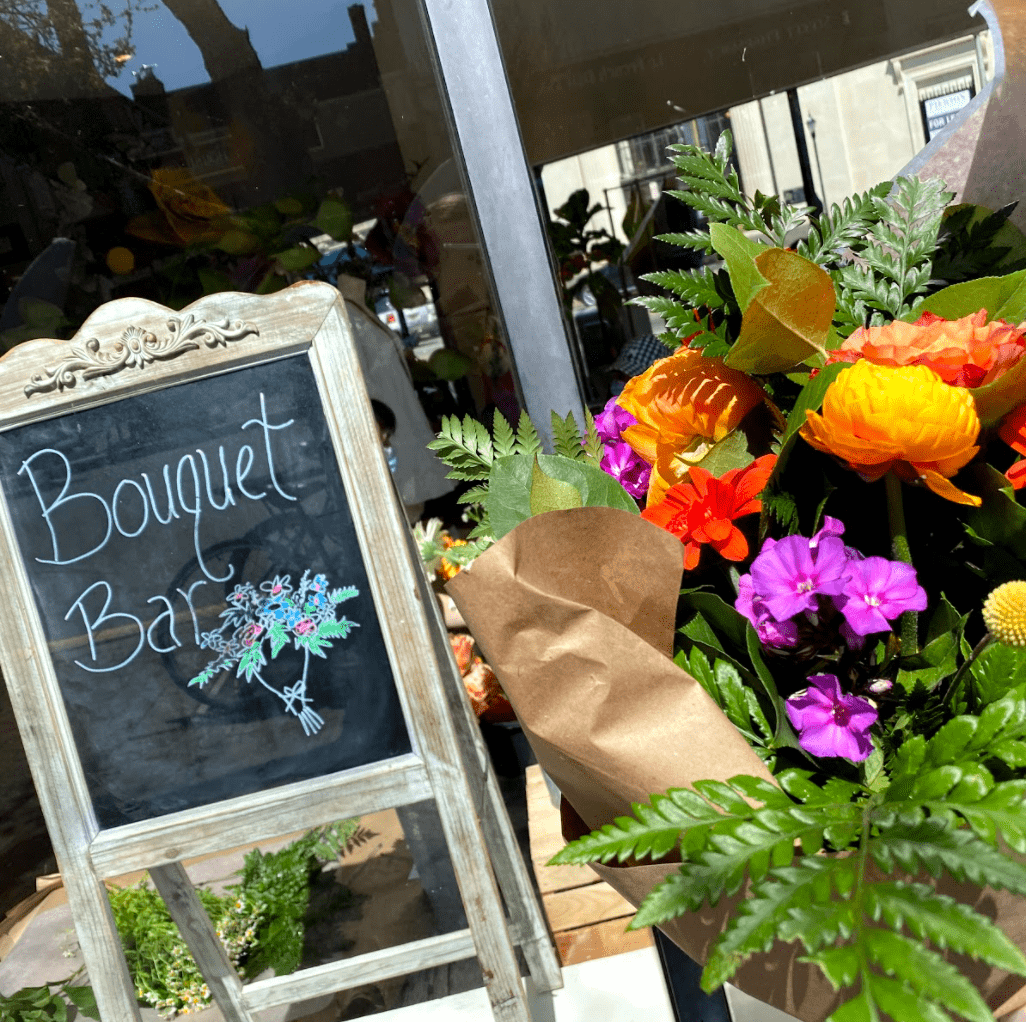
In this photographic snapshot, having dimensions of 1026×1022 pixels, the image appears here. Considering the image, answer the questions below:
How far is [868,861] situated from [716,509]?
0.63 feet

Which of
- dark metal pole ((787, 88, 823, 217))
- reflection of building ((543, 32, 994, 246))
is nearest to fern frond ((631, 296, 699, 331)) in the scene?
reflection of building ((543, 32, 994, 246))

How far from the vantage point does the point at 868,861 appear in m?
0.43

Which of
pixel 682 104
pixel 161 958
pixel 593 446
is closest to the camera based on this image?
pixel 593 446

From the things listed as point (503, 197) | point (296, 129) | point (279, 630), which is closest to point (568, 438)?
point (279, 630)

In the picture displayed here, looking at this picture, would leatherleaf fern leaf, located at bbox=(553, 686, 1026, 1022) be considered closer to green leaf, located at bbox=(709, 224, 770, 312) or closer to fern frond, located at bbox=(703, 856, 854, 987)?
fern frond, located at bbox=(703, 856, 854, 987)

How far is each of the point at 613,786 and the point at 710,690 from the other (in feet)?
0.31

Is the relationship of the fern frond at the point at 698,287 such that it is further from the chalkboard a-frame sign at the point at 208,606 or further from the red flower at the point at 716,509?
the chalkboard a-frame sign at the point at 208,606

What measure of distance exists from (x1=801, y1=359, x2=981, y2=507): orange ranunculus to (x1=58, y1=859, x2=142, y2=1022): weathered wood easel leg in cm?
113

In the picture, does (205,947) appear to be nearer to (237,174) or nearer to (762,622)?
(762,622)

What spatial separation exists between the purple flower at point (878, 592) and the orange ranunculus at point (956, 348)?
10 cm

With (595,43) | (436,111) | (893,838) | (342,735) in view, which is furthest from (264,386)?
(595,43)

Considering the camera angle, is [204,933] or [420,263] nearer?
[204,933]

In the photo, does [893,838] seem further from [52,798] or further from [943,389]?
[52,798]

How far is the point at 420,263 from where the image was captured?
2.67 meters
